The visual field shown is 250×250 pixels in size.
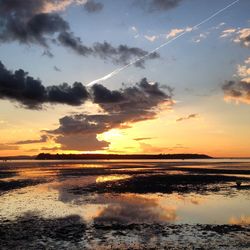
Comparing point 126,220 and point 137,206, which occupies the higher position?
point 137,206

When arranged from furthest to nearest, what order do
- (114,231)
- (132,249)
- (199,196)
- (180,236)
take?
1. (199,196)
2. (114,231)
3. (180,236)
4. (132,249)

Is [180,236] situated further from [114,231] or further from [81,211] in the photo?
[81,211]

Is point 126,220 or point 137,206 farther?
point 137,206

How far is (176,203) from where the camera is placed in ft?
115

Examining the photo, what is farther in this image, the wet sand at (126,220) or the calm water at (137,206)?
the calm water at (137,206)

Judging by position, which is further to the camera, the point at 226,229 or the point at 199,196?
the point at 199,196

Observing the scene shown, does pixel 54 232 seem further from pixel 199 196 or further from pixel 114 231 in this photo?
pixel 199 196

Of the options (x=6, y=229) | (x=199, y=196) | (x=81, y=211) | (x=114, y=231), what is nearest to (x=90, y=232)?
(x=114, y=231)

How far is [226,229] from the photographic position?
78.5ft

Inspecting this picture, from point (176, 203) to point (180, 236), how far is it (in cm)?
1349

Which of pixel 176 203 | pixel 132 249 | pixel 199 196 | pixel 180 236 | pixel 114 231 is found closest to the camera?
pixel 132 249

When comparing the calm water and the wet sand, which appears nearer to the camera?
the wet sand

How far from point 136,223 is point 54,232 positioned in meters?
6.09

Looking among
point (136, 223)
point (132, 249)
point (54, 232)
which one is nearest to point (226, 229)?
point (136, 223)
